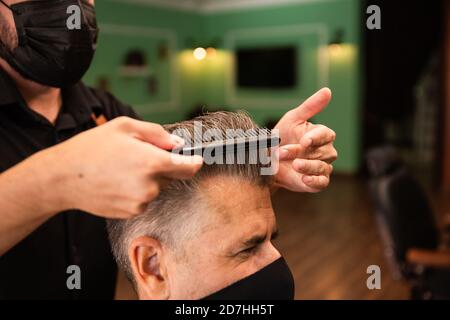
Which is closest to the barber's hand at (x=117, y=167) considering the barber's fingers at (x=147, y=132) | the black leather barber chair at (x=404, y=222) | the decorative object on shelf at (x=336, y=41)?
the barber's fingers at (x=147, y=132)

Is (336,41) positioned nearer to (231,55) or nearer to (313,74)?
(313,74)

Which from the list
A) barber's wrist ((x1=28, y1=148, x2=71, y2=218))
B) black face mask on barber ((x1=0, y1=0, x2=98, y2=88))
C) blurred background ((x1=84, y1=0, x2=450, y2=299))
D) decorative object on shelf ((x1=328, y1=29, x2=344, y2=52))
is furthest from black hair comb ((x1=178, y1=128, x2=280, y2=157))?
decorative object on shelf ((x1=328, y1=29, x2=344, y2=52))

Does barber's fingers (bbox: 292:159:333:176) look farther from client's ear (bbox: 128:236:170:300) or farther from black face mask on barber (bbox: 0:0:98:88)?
black face mask on barber (bbox: 0:0:98:88)

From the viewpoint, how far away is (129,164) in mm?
526

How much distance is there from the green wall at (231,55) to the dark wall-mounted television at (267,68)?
11 centimetres

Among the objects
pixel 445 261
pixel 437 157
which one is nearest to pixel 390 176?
pixel 445 261

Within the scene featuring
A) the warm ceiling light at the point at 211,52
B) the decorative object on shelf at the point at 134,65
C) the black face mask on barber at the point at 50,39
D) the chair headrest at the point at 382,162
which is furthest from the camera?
the warm ceiling light at the point at 211,52

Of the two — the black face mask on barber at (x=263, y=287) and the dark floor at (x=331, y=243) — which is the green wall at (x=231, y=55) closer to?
the dark floor at (x=331, y=243)

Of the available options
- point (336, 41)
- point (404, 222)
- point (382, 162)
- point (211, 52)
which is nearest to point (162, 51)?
point (211, 52)

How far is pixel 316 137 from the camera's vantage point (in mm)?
838

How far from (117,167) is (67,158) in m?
0.08

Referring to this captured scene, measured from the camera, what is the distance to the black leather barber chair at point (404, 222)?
2406 mm

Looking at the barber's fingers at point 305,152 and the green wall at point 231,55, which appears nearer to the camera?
the barber's fingers at point 305,152

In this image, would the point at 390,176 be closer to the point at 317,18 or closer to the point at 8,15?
the point at 8,15
